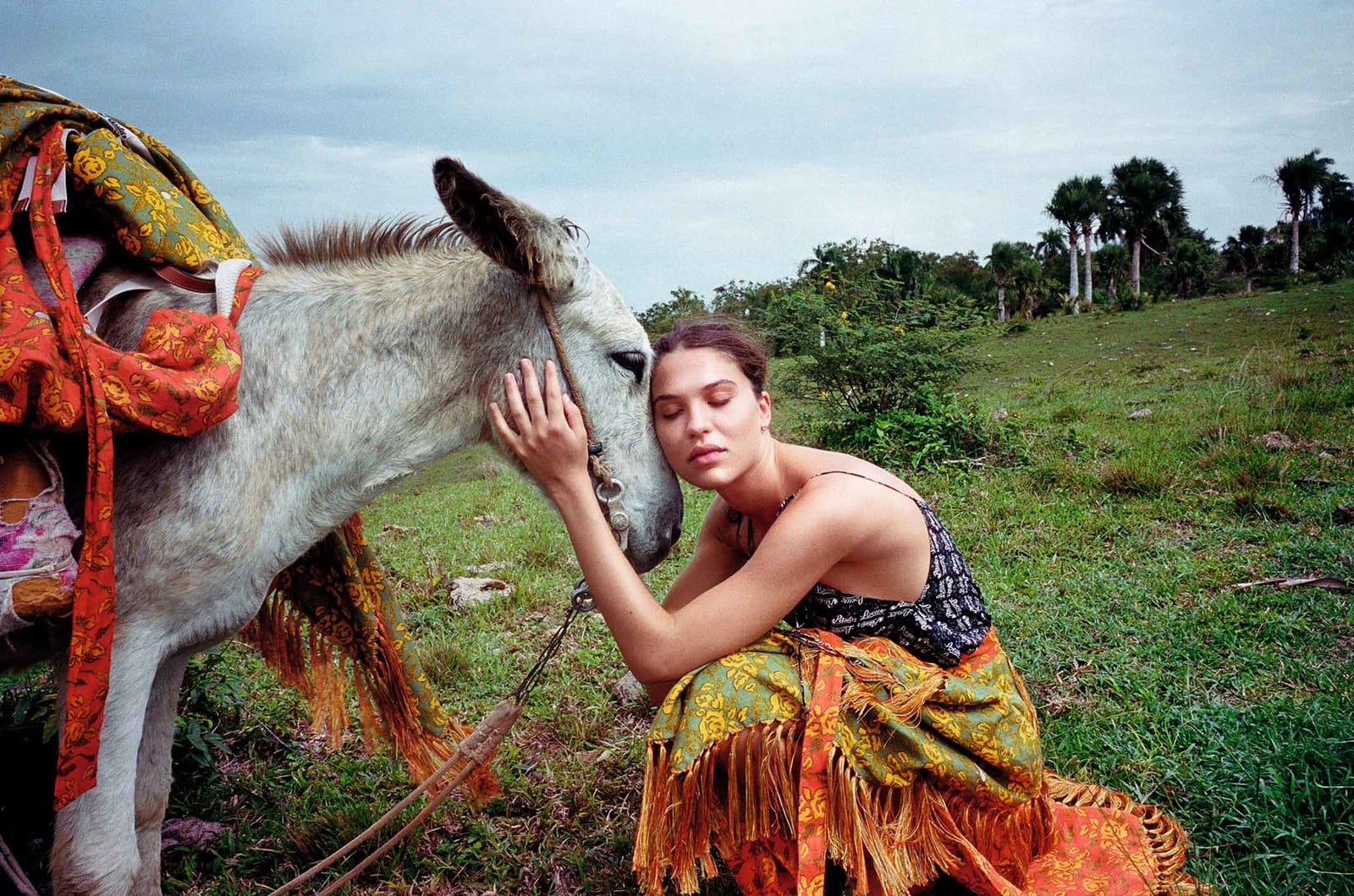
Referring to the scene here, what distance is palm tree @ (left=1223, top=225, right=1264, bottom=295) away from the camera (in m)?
40.8

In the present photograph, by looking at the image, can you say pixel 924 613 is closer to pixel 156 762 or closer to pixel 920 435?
pixel 156 762

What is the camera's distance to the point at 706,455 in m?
2.13

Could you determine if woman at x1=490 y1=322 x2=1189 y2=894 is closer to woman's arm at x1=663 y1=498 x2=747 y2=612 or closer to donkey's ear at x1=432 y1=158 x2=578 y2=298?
donkey's ear at x1=432 y1=158 x2=578 y2=298

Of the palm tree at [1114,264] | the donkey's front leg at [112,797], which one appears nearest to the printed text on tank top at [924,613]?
the donkey's front leg at [112,797]

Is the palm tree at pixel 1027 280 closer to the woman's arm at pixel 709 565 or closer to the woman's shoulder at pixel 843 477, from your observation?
the woman's arm at pixel 709 565

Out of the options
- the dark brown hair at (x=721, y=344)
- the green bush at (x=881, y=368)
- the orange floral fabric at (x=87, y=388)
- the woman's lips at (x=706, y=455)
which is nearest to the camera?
the orange floral fabric at (x=87, y=388)

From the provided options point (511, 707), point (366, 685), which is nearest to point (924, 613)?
point (511, 707)

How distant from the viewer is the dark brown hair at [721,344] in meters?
2.24

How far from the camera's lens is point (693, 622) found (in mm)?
1983

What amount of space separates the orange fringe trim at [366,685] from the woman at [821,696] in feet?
3.18

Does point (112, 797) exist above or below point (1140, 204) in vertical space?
below

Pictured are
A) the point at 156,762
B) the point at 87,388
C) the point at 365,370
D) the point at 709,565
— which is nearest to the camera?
the point at 87,388

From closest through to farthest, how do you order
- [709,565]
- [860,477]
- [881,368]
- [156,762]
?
[860,477]
[156,762]
[709,565]
[881,368]

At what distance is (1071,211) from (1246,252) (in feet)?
31.4
